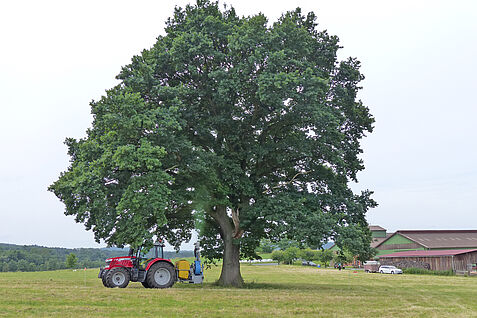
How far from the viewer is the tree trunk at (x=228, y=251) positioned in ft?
90.5

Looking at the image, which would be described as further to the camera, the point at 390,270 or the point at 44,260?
the point at 44,260

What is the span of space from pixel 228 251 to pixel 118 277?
7.87 m

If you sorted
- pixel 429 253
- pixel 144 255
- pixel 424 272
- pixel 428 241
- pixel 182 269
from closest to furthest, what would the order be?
1. pixel 144 255
2. pixel 182 269
3. pixel 424 272
4. pixel 429 253
5. pixel 428 241

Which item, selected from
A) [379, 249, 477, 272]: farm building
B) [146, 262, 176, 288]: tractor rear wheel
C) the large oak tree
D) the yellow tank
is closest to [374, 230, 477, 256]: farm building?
[379, 249, 477, 272]: farm building

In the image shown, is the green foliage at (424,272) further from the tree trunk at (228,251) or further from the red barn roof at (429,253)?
the tree trunk at (228,251)

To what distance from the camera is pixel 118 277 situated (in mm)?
22438

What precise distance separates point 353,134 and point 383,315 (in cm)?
1598

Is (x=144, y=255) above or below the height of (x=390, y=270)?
above

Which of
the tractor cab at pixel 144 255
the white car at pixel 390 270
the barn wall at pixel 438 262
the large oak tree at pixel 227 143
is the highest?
the large oak tree at pixel 227 143

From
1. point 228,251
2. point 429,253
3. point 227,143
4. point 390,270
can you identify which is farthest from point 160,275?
point 429,253

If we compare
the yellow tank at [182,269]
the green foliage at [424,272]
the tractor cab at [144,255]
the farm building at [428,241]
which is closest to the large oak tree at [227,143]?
the tractor cab at [144,255]

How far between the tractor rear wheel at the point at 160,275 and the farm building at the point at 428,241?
54.9m

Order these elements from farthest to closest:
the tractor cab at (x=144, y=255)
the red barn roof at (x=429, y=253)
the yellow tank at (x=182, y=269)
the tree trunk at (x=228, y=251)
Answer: the red barn roof at (x=429, y=253) < the tree trunk at (x=228, y=251) < the yellow tank at (x=182, y=269) < the tractor cab at (x=144, y=255)

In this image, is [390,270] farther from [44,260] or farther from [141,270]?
[44,260]
